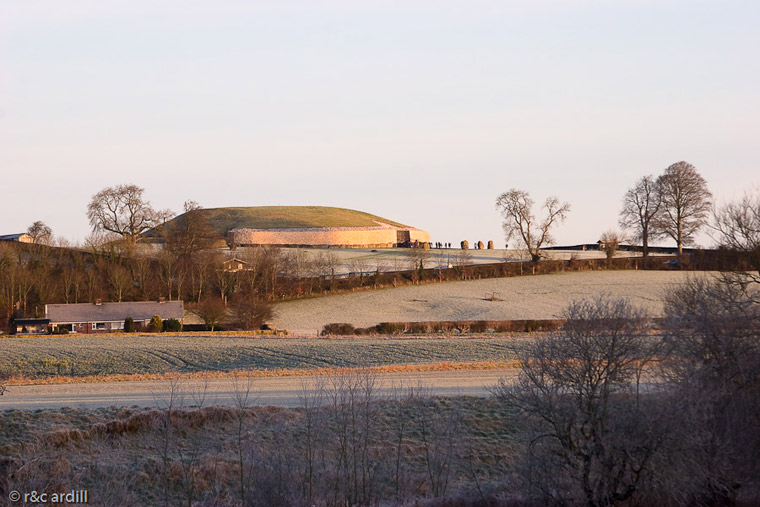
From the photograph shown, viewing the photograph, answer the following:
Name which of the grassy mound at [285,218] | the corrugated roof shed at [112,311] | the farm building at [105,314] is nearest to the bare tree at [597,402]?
the farm building at [105,314]

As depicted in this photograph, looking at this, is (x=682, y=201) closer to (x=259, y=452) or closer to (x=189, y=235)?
(x=189, y=235)

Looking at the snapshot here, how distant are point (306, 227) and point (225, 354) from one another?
8362 cm

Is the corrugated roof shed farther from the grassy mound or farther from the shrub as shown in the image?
the grassy mound

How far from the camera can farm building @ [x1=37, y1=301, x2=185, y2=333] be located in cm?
5803

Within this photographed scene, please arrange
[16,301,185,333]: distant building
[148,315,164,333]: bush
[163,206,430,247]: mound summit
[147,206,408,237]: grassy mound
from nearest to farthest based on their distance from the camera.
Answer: [148,315,164,333]: bush
[16,301,185,333]: distant building
[163,206,430,247]: mound summit
[147,206,408,237]: grassy mound

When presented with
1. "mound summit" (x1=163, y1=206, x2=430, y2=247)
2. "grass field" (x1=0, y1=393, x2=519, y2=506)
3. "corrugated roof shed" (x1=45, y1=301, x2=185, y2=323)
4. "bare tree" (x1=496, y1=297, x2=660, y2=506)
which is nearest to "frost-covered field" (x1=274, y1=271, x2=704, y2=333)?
"corrugated roof shed" (x1=45, y1=301, x2=185, y2=323)

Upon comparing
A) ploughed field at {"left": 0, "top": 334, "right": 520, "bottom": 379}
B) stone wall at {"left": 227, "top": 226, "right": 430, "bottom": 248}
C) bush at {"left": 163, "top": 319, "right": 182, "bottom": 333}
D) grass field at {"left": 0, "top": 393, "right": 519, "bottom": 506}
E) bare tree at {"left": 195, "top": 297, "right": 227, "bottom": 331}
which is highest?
stone wall at {"left": 227, "top": 226, "right": 430, "bottom": 248}

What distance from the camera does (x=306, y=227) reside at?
123m

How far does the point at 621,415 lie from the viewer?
17.1 metres

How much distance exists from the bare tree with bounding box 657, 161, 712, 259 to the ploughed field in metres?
35.7

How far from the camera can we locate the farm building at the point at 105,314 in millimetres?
58031

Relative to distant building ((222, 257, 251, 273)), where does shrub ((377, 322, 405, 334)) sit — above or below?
below

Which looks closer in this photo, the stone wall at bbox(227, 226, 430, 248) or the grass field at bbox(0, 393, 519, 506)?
the grass field at bbox(0, 393, 519, 506)

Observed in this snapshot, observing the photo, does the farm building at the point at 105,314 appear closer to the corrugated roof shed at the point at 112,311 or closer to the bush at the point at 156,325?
the corrugated roof shed at the point at 112,311
